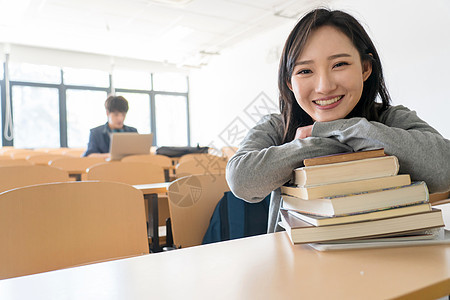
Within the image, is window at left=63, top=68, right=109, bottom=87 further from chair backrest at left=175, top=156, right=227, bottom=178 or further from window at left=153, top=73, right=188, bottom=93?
chair backrest at left=175, top=156, right=227, bottom=178

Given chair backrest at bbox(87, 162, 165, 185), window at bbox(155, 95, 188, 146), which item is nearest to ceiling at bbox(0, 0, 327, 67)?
window at bbox(155, 95, 188, 146)

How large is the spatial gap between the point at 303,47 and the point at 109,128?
3668mm

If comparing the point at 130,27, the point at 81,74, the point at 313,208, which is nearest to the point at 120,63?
the point at 81,74

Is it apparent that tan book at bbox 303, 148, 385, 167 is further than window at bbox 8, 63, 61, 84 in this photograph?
No

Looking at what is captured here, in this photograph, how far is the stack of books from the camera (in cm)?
58

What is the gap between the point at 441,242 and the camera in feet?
1.96

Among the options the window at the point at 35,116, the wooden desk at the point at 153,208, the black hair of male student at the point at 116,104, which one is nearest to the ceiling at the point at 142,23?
the window at the point at 35,116

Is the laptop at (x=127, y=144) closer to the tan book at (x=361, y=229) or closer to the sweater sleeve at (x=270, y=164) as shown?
the sweater sleeve at (x=270, y=164)

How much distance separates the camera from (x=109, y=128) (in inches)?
167

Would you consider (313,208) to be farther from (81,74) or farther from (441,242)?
(81,74)

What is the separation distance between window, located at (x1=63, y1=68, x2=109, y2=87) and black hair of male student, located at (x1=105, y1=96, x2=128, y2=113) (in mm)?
5650

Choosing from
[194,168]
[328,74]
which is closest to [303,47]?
[328,74]

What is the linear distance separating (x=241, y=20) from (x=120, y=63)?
3.97 metres

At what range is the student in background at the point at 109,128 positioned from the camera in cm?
400
